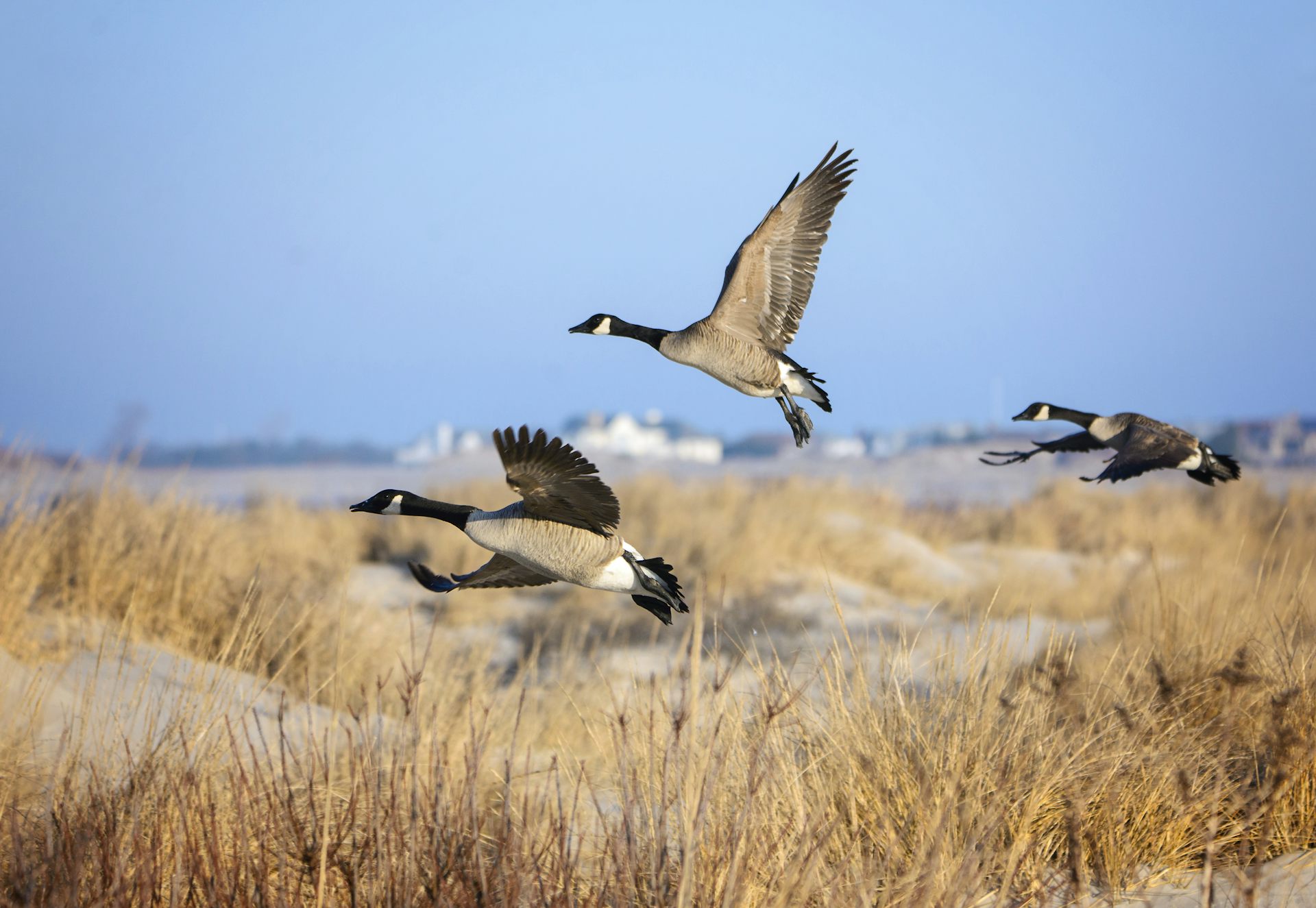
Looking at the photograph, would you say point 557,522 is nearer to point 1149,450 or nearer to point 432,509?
point 432,509

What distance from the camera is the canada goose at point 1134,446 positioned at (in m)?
2.59

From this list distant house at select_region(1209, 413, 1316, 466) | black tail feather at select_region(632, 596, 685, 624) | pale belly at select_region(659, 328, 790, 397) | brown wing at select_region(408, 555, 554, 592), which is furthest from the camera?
distant house at select_region(1209, 413, 1316, 466)

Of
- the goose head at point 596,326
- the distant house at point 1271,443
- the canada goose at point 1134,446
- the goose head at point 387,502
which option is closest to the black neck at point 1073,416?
the canada goose at point 1134,446

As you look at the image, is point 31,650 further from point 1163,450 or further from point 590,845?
point 1163,450

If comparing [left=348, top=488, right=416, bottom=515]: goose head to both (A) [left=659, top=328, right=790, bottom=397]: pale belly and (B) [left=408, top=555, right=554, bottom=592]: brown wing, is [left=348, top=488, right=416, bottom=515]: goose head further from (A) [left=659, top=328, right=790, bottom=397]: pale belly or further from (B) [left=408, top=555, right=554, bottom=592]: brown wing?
(A) [left=659, top=328, right=790, bottom=397]: pale belly

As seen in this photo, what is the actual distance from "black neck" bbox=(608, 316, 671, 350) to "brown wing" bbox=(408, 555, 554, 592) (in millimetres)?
665

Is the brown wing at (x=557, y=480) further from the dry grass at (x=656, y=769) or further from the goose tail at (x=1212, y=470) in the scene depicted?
the goose tail at (x=1212, y=470)

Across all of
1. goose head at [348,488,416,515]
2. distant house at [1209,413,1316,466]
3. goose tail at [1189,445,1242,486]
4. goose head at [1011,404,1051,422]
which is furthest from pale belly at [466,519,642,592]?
distant house at [1209,413,1316,466]

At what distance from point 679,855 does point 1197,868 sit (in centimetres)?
221

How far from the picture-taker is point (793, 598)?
43.2ft

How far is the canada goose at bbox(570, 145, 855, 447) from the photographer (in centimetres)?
279

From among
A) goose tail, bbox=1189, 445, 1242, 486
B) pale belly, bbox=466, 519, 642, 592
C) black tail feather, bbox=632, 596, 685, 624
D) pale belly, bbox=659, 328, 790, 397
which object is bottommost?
black tail feather, bbox=632, 596, 685, 624

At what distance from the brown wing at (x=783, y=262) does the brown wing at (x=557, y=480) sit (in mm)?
1112

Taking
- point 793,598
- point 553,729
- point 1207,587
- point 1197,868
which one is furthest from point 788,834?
point 793,598
